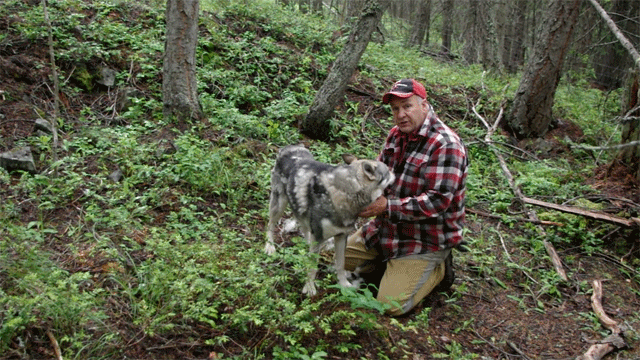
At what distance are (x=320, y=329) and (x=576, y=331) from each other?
266 cm

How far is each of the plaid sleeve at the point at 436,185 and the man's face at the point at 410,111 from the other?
0.85 ft

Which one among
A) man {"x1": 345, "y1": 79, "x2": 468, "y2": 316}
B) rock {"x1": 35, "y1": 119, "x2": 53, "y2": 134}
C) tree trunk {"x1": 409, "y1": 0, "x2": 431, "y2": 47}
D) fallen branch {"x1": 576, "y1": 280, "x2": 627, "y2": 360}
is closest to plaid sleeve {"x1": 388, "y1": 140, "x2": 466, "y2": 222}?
man {"x1": 345, "y1": 79, "x2": 468, "y2": 316}

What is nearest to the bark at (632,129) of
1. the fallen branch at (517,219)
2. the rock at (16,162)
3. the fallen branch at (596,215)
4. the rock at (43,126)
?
the fallen branch at (596,215)

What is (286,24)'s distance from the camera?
38.0ft

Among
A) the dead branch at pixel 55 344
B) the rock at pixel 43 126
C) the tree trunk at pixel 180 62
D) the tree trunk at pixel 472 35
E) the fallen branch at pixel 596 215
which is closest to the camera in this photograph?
the dead branch at pixel 55 344

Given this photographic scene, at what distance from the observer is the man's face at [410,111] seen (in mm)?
4418

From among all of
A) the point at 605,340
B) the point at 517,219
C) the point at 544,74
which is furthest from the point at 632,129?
the point at 605,340

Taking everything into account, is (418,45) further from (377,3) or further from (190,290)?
(190,290)

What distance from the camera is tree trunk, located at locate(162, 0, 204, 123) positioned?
6.90m

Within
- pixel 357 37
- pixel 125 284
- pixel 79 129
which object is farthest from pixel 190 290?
pixel 357 37

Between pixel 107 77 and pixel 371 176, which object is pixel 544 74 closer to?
pixel 371 176

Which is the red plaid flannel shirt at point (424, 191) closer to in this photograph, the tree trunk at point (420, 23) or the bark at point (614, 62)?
the bark at point (614, 62)

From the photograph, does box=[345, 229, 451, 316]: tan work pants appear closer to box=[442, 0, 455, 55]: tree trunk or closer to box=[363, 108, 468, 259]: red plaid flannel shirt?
box=[363, 108, 468, 259]: red plaid flannel shirt

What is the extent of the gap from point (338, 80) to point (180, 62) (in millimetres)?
2494
